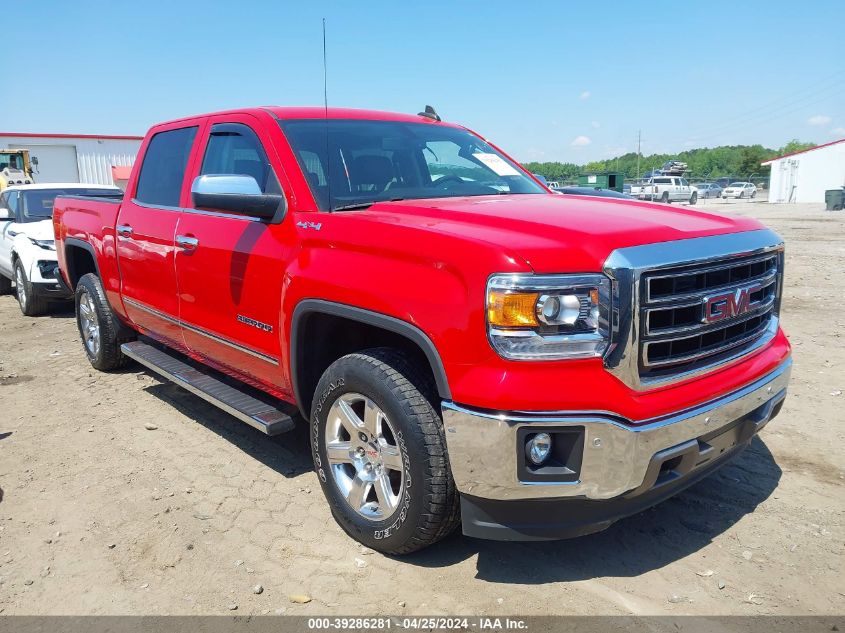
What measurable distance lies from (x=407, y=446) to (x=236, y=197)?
148 centimetres

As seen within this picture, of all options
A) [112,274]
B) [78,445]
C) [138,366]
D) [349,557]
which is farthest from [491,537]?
[138,366]

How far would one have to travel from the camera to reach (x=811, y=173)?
4519cm

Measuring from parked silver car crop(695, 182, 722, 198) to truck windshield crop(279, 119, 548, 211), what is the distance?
5597 cm

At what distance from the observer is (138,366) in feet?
20.7

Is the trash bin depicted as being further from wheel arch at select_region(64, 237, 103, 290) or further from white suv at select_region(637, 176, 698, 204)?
wheel arch at select_region(64, 237, 103, 290)

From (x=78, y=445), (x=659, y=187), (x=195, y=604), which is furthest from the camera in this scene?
Result: (x=659, y=187)

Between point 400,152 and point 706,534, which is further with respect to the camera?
point 400,152

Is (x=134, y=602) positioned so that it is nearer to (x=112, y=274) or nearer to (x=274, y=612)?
(x=274, y=612)

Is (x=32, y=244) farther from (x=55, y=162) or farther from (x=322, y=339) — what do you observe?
(x=55, y=162)

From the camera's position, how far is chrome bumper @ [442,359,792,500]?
2.36m

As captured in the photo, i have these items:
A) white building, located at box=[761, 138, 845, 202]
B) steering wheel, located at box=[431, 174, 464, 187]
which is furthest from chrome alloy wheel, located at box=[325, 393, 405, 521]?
white building, located at box=[761, 138, 845, 202]

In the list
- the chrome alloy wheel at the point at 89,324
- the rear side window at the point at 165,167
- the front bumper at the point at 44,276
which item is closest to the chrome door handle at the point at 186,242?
the rear side window at the point at 165,167

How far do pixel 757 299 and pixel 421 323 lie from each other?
62.0 inches

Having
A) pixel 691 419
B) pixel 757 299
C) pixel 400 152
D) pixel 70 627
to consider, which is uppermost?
pixel 400 152
